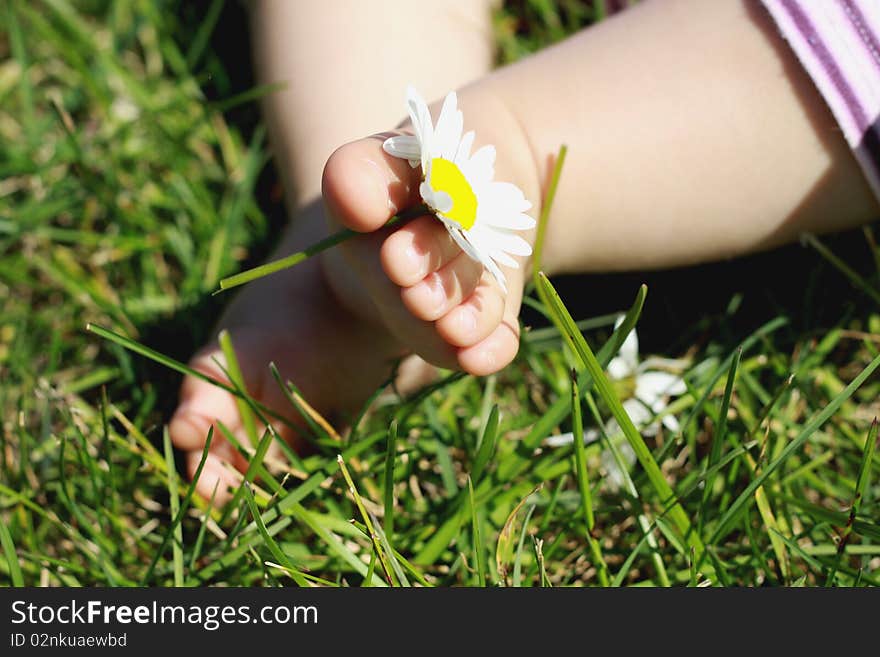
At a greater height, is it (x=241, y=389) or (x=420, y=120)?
(x=420, y=120)

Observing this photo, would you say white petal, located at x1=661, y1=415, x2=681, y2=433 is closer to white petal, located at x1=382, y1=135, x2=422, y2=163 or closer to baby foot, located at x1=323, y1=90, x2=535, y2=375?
baby foot, located at x1=323, y1=90, x2=535, y2=375

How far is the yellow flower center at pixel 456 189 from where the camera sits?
2.04 feet

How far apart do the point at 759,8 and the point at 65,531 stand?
0.81 meters

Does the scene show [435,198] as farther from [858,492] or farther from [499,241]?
[858,492]

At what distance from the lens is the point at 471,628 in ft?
2.31

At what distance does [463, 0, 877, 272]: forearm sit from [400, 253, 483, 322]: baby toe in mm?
228

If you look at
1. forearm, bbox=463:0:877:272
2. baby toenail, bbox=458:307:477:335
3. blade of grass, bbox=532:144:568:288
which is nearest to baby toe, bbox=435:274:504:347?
baby toenail, bbox=458:307:477:335

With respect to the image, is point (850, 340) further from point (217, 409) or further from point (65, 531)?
point (65, 531)

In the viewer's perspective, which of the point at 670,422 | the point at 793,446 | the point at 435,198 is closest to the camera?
the point at 435,198

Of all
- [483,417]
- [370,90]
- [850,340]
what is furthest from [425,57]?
[850,340]

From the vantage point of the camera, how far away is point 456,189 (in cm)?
64

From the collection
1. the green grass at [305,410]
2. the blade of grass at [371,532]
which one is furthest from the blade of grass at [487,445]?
the blade of grass at [371,532]

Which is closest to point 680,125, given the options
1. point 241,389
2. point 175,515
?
point 241,389

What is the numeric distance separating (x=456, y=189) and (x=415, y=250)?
0.05 meters
